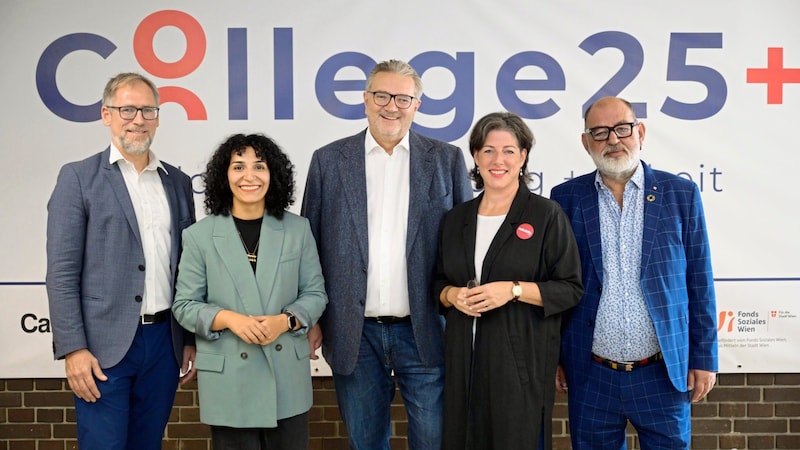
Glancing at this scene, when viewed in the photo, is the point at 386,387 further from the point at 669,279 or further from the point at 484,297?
the point at 669,279

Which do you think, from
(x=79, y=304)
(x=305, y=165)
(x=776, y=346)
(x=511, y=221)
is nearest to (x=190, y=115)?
(x=305, y=165)

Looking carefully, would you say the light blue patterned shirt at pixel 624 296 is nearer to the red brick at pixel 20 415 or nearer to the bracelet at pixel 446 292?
the bracelet at pixel 446 292

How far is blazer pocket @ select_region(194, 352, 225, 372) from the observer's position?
220cm

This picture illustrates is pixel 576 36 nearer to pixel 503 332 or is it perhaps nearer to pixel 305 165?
pixel 305 165

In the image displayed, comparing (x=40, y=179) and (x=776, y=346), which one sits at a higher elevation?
(x=40, y=179)

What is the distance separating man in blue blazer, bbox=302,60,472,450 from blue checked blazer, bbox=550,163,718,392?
1.73 feet

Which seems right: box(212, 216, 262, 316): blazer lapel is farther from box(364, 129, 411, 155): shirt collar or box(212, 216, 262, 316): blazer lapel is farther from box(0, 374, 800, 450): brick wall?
box(0, 374, 800, 450): brick wall

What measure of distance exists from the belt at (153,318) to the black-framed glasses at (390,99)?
113cm

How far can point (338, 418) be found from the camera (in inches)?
149

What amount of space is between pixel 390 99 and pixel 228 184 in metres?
0.69

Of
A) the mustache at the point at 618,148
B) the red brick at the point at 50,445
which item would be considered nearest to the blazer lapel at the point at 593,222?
the mustache at the point at 618,148

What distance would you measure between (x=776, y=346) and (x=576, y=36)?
6.69 ft

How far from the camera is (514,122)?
2357 millimetres

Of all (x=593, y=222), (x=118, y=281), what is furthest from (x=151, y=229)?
(x=593, y=222)
